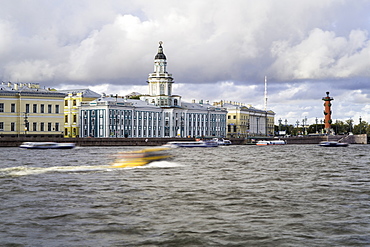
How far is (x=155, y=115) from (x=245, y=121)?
3347 cm

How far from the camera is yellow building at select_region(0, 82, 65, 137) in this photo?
274 ft

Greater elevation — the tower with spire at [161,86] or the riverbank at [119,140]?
the tower with spire at [161,86]

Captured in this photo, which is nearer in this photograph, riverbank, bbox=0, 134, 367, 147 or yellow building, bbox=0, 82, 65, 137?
riverbank, bbox=0, 134, 367, 147

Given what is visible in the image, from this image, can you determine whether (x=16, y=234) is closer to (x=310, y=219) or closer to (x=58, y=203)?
(x=58, y=203)

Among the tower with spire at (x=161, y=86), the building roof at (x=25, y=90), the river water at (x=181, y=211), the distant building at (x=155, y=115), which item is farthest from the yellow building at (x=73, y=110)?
the river water at (x=181, y=211)

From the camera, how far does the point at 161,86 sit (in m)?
114

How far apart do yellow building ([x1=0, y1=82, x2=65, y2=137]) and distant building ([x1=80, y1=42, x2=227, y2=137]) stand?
9900 mm

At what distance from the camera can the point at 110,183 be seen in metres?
24.2

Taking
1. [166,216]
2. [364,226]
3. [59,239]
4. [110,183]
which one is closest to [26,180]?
[110,183]

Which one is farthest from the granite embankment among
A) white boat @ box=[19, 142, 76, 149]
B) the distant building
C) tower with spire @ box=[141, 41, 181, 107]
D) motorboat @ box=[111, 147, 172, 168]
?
motorboat @ box=[111, 147, 172, 168]

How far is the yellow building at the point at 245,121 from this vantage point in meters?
132

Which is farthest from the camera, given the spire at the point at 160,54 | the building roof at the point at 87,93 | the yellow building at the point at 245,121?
the yellow building at the point at 245,121

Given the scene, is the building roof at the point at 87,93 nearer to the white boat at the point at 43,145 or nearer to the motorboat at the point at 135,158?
the white boat at the point at 43,145

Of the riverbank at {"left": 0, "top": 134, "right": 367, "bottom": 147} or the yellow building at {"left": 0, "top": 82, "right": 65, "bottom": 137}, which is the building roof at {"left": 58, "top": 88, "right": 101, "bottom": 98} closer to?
the yellow building at {"left": 0, "top": 82, "right": 65, "bottom": 137}
